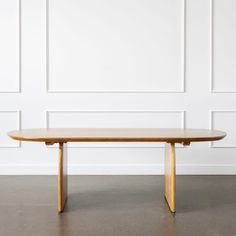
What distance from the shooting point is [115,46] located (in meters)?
3.41

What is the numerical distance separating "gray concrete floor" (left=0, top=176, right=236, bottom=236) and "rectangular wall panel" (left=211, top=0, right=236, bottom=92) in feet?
3.44

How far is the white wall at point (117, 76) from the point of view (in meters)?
3.39

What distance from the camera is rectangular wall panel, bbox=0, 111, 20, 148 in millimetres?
3416

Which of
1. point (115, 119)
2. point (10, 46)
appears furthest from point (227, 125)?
point (10, 46)

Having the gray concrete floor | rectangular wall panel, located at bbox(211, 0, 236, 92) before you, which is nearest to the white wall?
rectangular wall panel, located at bbox(211, 0, 236, 92)

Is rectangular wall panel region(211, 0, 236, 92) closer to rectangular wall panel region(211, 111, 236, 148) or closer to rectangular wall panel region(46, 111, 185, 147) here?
rectangular wall panel region(211, 111, 236, 148)

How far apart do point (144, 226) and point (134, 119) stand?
160 centimetres

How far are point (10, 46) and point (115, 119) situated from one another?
1408 mm

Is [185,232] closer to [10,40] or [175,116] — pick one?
[175,116]

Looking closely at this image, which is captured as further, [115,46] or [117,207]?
[115,46]

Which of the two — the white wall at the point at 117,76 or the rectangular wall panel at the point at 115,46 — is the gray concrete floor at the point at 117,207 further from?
the rectangular wall panel at the point at 115,46

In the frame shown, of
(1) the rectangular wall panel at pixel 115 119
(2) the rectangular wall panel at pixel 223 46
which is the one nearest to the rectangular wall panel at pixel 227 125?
(2) the rectangular wall panel at pixel 223 46

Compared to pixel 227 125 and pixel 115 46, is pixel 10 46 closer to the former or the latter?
pixel 115 46

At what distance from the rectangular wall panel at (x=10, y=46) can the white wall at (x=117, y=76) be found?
0.04 ft
